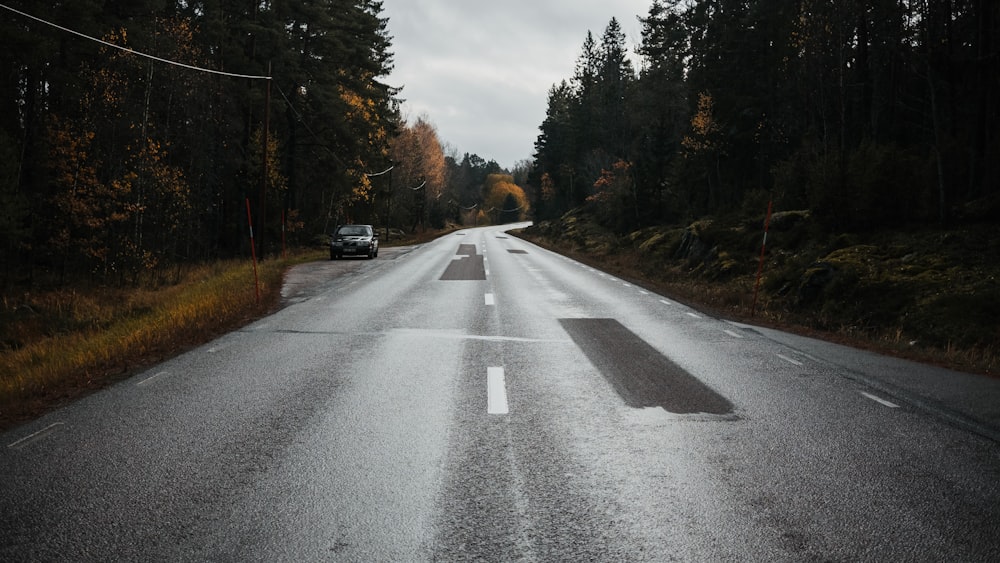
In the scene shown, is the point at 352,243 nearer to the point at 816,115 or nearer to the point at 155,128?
the point at 155,128

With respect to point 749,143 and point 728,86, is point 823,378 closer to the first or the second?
point 749,143

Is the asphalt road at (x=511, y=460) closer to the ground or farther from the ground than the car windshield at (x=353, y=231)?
closer to the ground

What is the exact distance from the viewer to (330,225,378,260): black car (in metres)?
31.9

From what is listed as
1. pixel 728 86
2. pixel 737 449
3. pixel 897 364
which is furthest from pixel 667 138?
pixel 737 449

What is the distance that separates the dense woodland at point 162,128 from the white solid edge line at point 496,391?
46.2ft

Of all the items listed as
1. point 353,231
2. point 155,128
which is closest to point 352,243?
point 353,231

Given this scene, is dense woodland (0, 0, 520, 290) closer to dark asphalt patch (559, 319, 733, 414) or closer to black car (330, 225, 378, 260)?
black car (330, 225, 378, 260)

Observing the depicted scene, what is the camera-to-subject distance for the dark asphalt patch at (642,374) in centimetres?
627

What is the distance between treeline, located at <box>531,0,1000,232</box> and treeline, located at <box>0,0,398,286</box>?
22.5 meters

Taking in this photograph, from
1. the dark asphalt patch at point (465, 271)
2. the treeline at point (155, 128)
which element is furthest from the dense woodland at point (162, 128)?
the dark asphalt patch at point (465, 271)

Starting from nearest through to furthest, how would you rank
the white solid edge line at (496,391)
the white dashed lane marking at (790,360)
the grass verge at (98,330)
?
the white solid edge line at (496,391)
the grass verge at (98,330)
the white dashed lane marking at (790,360)

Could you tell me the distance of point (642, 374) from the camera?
762 cm

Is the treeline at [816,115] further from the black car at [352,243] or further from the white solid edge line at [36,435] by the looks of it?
the white solid edge line at [36,435]

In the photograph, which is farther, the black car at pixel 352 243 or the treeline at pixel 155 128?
the black car at pixel 352 243
